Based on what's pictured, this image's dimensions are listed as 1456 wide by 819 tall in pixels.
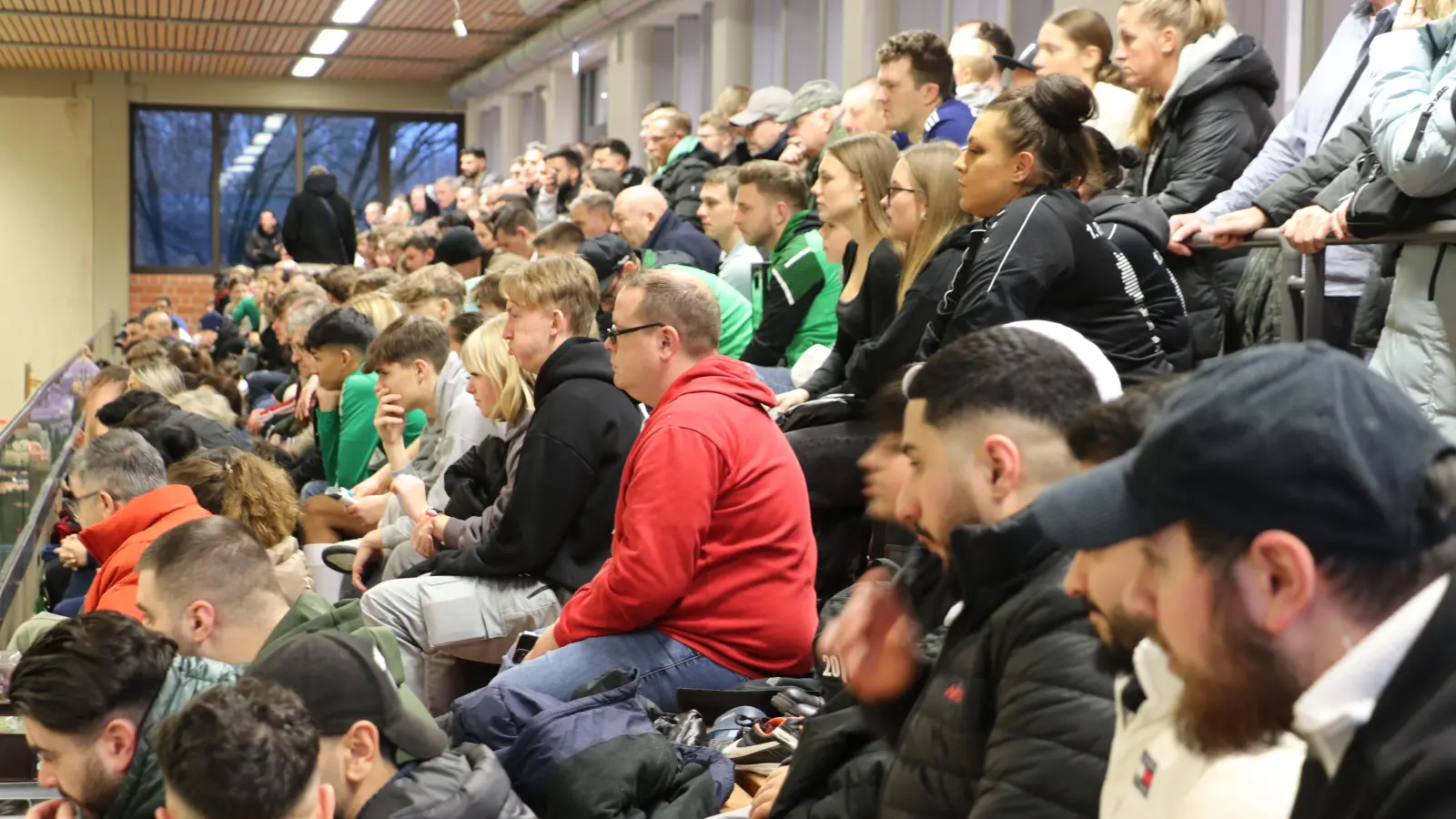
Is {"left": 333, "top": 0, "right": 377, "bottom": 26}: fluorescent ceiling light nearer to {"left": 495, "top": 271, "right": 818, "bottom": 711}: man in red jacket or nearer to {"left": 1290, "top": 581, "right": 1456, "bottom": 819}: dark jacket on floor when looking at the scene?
{"left": 495, "top": 271, "right": 818, "bottom": 711}: man in red jacket

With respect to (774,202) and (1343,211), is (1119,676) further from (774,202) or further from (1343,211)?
(774,202)

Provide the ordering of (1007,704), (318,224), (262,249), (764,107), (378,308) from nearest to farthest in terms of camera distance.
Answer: (1007,704), (378,308), (764,107), (318,224), (262,249)

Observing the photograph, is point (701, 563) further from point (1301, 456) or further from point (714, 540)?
point (1301, 456)

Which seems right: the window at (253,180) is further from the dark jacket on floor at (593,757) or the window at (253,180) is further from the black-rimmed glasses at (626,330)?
the dark jacket on floor at (593,757)

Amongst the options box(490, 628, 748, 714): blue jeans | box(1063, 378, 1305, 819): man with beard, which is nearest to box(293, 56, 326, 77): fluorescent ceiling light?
box(490, 628, 748, 714): blue jeans

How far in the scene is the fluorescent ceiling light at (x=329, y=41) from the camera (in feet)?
61.6

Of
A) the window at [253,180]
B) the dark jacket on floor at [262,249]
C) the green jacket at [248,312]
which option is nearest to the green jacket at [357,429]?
the green jacket at [248,312]

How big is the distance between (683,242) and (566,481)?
11.9 ft

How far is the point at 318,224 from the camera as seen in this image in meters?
16.7

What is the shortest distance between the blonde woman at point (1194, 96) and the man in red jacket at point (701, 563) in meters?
1.55

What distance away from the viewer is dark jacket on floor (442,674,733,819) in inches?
123

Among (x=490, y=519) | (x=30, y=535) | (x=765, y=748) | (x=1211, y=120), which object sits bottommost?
(x=30, y=535)

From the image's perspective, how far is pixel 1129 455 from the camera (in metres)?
1.23

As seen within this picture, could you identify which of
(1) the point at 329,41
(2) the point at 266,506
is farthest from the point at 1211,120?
(1) the point at 329,41
